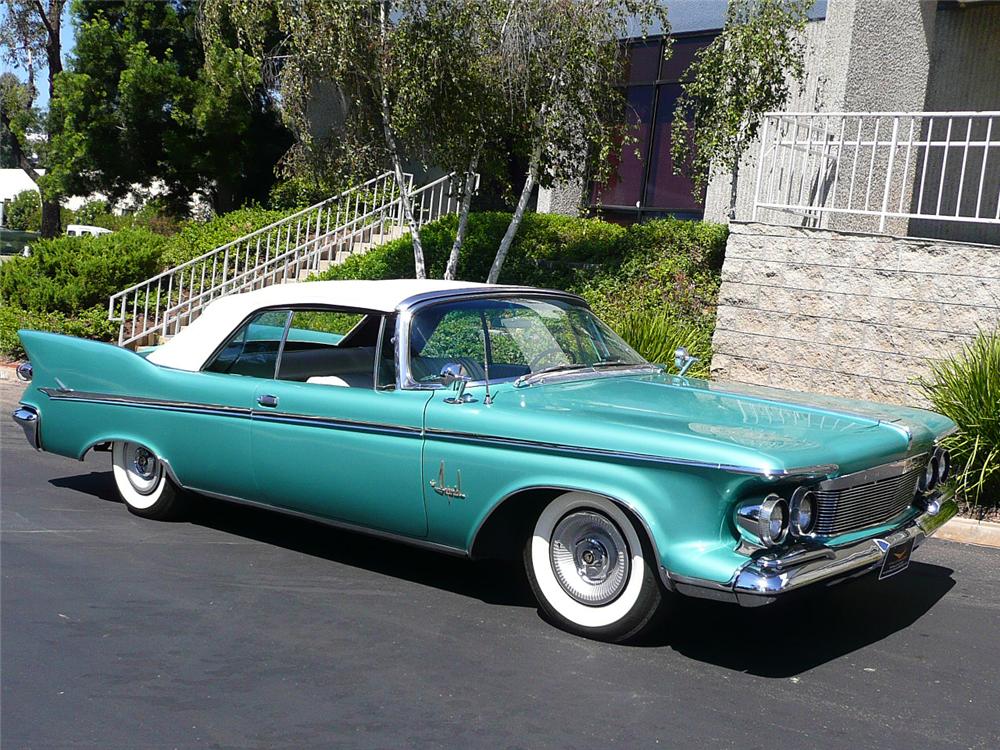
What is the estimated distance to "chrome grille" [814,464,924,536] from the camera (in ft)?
14.9

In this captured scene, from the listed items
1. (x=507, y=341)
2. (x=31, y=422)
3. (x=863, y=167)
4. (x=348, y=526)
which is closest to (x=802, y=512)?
(x=507, y=341)

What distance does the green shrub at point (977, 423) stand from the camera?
736 centimetres

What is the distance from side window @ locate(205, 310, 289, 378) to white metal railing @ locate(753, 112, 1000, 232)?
531 centimetres

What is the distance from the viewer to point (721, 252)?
12.3 meters

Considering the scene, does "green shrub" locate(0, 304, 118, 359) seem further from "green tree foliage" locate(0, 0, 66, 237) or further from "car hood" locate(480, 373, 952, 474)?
"car hood" locate(480, 373, 952, 474)

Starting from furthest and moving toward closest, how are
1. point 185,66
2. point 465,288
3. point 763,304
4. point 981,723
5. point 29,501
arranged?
point 185,66 → point 763,304 → point 29,501 → point 465,288 → point 981,723

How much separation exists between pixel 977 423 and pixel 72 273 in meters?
11.5

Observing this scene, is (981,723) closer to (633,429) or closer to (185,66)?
(633,429)

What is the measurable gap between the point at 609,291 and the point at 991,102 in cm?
622

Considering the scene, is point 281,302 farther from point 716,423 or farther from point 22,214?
point 22,214

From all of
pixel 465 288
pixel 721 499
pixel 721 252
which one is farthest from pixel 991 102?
pixel 721 499

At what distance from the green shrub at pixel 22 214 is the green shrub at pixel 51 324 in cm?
2588

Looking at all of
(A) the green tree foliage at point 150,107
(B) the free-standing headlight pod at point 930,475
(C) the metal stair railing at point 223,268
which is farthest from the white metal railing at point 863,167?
(A) the green tree foliage at point 150,107

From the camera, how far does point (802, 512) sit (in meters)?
4.45
